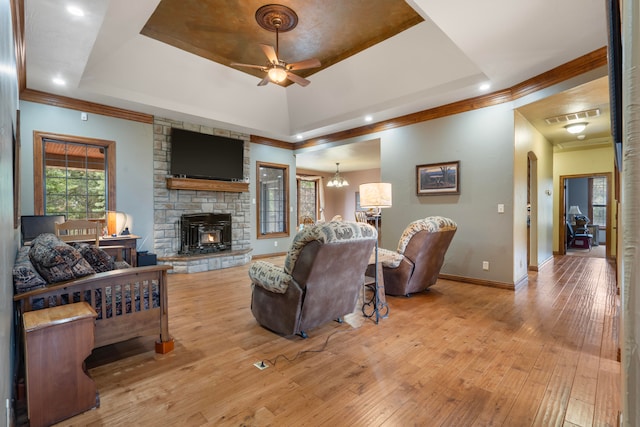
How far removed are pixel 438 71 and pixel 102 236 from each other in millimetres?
5544

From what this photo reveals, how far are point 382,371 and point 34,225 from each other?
4.55m

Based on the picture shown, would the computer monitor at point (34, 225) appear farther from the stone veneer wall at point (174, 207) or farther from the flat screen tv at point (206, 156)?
the flat screen tv at point (206, 156)

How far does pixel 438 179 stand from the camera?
5035 millimetres

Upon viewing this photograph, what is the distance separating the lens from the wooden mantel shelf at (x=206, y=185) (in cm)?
553

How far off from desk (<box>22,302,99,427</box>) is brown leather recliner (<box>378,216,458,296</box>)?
9.37 feet

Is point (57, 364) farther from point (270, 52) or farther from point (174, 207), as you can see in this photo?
point (174, 207)

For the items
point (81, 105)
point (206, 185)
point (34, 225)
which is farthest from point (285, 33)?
point (34, 225)

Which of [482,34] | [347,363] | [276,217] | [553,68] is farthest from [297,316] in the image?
[276,217]

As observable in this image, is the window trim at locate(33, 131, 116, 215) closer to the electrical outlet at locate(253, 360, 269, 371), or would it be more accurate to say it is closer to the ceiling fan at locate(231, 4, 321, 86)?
the ceiling fan at locate(231, 4, 321, 86)

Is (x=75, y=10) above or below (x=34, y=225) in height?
above

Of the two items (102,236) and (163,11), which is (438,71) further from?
(102,236)

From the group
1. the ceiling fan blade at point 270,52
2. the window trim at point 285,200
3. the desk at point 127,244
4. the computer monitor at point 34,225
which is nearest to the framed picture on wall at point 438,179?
the ceiling fan blade at point 270,52

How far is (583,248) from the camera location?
8.41m

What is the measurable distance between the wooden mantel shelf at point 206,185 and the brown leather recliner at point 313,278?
3.45m
